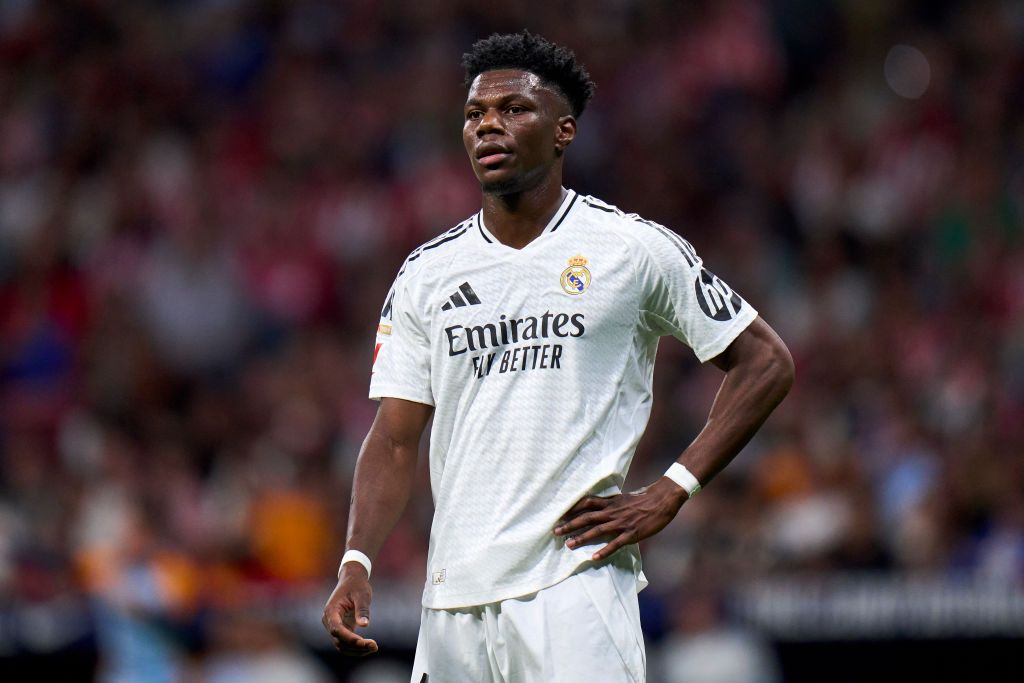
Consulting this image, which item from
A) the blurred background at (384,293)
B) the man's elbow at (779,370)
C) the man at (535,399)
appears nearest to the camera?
the man at (535,399)

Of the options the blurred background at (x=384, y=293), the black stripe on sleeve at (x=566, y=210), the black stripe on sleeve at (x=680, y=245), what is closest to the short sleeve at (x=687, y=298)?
the black stripe on sleeve at (x=680, y=245)

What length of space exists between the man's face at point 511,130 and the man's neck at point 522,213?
0.03 m

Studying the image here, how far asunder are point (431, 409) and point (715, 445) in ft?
2.68

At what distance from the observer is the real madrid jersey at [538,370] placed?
4.23 meters

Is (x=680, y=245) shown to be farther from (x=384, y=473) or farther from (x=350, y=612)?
(x=350, y=612)

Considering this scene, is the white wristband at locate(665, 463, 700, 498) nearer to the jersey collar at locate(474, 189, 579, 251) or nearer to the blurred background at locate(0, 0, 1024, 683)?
the jersey collar at locate(474, 189, 579, 251)

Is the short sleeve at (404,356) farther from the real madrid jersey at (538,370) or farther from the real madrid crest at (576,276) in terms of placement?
the real madrid crest at (576,276)

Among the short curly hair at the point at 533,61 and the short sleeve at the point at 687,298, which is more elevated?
the short curly hair at the point at 533,61

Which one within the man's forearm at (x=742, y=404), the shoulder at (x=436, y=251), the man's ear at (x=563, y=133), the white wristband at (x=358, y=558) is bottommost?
the white wristband at (x=358, y=558)

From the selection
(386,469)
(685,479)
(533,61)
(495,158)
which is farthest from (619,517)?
(533,61)

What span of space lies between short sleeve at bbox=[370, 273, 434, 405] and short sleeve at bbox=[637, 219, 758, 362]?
622 millimetres

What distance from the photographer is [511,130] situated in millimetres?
4391

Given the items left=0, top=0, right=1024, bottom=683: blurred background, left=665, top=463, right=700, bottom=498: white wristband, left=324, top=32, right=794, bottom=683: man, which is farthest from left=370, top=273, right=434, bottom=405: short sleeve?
left=0, top=0, right=1024, bottom=683: blurred background

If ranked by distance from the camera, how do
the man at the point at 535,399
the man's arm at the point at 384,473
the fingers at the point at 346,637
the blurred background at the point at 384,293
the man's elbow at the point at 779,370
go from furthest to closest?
the blurred background at the point at 384,293
the man's arm at the point at 384,473
the man's elbow at the point at 779,370
the man at the point at 535,399
the fingers at the point at 346,637
